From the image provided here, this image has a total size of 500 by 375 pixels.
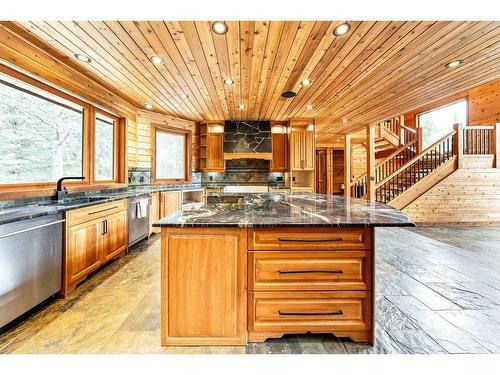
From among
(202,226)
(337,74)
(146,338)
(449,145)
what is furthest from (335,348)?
(449,145)

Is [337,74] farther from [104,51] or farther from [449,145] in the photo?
[449,145]

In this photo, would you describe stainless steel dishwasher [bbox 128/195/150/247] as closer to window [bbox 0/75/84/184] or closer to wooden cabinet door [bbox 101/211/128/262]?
wooden cabinet door [bbox 101/211/128/262]

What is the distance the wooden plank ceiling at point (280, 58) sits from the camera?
2.17 metres

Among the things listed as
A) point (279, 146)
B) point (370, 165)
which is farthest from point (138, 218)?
point (370, 165)

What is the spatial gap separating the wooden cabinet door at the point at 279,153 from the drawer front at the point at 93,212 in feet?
11.9

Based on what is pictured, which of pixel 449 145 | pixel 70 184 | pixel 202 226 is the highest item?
pixel 449 145

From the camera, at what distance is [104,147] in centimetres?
396

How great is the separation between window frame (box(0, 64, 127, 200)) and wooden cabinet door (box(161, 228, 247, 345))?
1.99 metres

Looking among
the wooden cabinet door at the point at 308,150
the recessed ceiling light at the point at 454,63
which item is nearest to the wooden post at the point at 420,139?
the wooden cabinet door at the point at 308,150

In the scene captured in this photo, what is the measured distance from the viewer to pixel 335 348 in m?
1.59

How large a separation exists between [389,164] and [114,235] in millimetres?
7659

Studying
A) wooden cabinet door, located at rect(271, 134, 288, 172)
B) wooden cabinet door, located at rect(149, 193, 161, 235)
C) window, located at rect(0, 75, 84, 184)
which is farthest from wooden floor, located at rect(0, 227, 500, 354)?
wooden cabinet door, located at rect(271, 134, 288, 172)

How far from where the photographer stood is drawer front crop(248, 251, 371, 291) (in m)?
1.55
